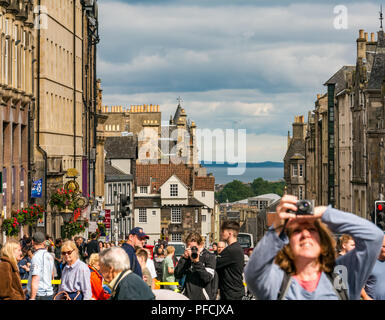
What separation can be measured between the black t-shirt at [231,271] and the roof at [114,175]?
72.1 metres

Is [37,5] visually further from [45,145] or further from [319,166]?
[319,166]

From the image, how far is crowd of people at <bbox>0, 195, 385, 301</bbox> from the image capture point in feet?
19.0

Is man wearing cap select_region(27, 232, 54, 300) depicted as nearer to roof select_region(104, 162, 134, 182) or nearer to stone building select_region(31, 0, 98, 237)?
stone building select_region(31, 0, 98, 237)

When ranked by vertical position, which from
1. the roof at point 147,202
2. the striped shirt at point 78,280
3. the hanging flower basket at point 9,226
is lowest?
the roof at point 147,202

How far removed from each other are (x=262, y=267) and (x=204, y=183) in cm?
10583

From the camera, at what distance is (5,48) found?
36156 mm

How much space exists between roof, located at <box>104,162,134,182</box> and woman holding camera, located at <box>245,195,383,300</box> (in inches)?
3112

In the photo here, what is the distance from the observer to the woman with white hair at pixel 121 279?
27.3 ft

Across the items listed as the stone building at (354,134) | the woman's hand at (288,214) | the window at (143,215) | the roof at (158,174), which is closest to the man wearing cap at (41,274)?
the woman's hand at (288,214)

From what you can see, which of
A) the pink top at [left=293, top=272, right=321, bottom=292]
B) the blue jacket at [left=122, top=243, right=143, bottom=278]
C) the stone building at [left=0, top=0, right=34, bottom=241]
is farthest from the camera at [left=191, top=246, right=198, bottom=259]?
the stone building at [left=0, top=0, right=34, bottom=241]

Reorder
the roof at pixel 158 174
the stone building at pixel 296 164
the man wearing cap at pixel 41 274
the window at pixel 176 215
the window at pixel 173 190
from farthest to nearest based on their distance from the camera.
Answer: the stone building at pixel 296 164, the roof at pixel 158 174, the window at pixel 173 190, the window at pixel 176 215, the man wearing cap at pixel 41 274

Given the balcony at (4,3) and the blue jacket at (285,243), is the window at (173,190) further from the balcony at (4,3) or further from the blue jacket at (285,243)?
the blue jacket at (285,243)

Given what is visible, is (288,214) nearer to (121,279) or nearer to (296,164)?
(121,279)
